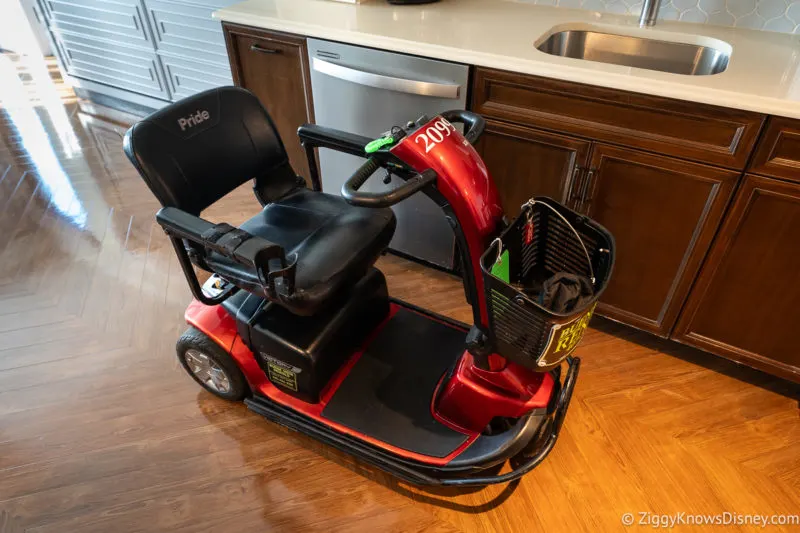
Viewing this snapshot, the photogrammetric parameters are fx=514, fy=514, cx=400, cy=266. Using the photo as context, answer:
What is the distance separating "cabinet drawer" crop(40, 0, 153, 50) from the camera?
108 inches

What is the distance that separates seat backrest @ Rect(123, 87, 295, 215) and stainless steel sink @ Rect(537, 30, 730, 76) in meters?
0.94

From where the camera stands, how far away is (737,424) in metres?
1.56

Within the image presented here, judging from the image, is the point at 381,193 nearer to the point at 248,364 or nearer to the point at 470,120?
the point at 470,120

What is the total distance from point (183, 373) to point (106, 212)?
117 centimetres

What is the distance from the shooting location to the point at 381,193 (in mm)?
1008

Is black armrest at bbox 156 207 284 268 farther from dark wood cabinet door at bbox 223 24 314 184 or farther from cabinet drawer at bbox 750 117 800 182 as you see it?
cabinet drawer at bbox 750 117 800 182

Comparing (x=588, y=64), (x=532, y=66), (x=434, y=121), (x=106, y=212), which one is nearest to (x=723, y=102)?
(x=588, y=64)

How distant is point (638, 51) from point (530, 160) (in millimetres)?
584

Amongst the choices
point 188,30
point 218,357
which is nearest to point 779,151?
point 218,357

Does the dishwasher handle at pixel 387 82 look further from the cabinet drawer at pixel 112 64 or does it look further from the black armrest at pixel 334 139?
the cabinet drawer at pixel 112 64

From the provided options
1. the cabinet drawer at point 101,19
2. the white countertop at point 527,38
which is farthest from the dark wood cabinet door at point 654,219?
the cabinet drawer at point 101,19

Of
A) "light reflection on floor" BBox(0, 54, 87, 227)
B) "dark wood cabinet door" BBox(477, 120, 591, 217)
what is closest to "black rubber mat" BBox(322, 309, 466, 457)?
"dark wood cabinet door" BBox(477, 120, 591, 217)

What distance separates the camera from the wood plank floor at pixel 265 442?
136 centimetres

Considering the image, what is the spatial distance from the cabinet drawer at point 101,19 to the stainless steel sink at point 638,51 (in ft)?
7.22
